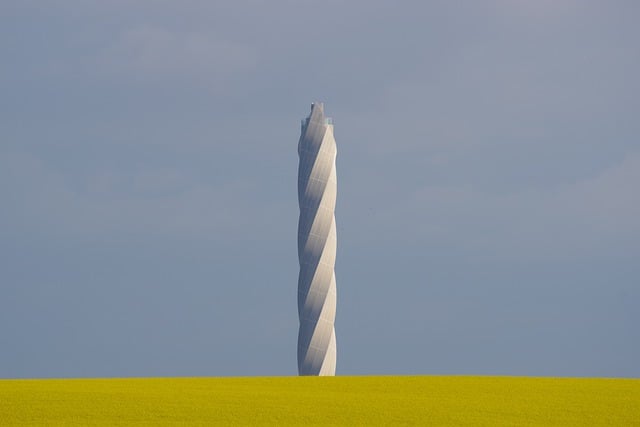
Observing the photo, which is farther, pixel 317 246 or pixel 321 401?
pixel 317 246

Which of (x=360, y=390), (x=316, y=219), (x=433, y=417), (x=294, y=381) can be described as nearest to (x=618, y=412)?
(x=433, y=417)

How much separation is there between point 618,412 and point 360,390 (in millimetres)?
6863

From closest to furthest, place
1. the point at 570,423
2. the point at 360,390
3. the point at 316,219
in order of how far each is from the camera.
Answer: the point at 570,423, the point at 360,390, the point at 316,219

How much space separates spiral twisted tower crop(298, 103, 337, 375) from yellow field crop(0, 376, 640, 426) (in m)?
32.6

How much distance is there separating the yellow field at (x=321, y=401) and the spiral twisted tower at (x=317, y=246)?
3260 cm

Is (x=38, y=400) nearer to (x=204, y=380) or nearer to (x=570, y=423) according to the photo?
(x=204, y=380)

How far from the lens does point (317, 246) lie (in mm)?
65500

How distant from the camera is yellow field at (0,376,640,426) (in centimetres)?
2561

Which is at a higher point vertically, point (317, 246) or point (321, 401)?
point (317, 246)

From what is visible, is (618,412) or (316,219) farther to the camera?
(316,219)

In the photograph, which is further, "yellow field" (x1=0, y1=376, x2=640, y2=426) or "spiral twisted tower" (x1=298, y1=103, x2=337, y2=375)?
"spiral twisted tower" (x1=298, y1=103, x2=337, y2=375)

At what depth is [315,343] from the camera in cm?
6600

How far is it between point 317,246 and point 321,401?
3785 cm

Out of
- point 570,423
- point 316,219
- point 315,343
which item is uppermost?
point 316,219
